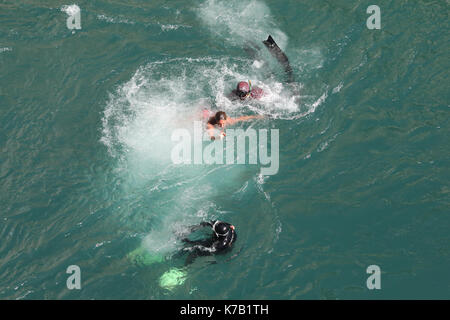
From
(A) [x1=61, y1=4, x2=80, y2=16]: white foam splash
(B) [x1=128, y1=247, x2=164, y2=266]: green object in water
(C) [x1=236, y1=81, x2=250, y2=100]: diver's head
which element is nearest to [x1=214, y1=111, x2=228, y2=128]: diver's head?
(C) [x1=236, y1=81, x2=250, y2=100]: diver's head

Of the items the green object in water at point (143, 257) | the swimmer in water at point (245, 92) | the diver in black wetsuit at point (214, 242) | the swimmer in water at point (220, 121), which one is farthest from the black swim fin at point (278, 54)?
the green object in water at point (143, 257)

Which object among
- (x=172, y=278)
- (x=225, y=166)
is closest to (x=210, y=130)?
(x=225, y=166)

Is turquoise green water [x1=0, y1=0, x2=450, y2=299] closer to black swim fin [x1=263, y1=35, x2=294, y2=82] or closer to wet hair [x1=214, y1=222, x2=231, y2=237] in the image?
black swim fin [x1=263, y1=35, x2=294, y2=82]

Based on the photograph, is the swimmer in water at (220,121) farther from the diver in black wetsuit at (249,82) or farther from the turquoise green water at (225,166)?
the diver in black wetsuit at (249,82)

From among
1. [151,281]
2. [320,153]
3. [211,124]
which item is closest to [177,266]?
[151,281]

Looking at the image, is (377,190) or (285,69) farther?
(285,69)

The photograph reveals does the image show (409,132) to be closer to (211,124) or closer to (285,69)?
(285,69)
